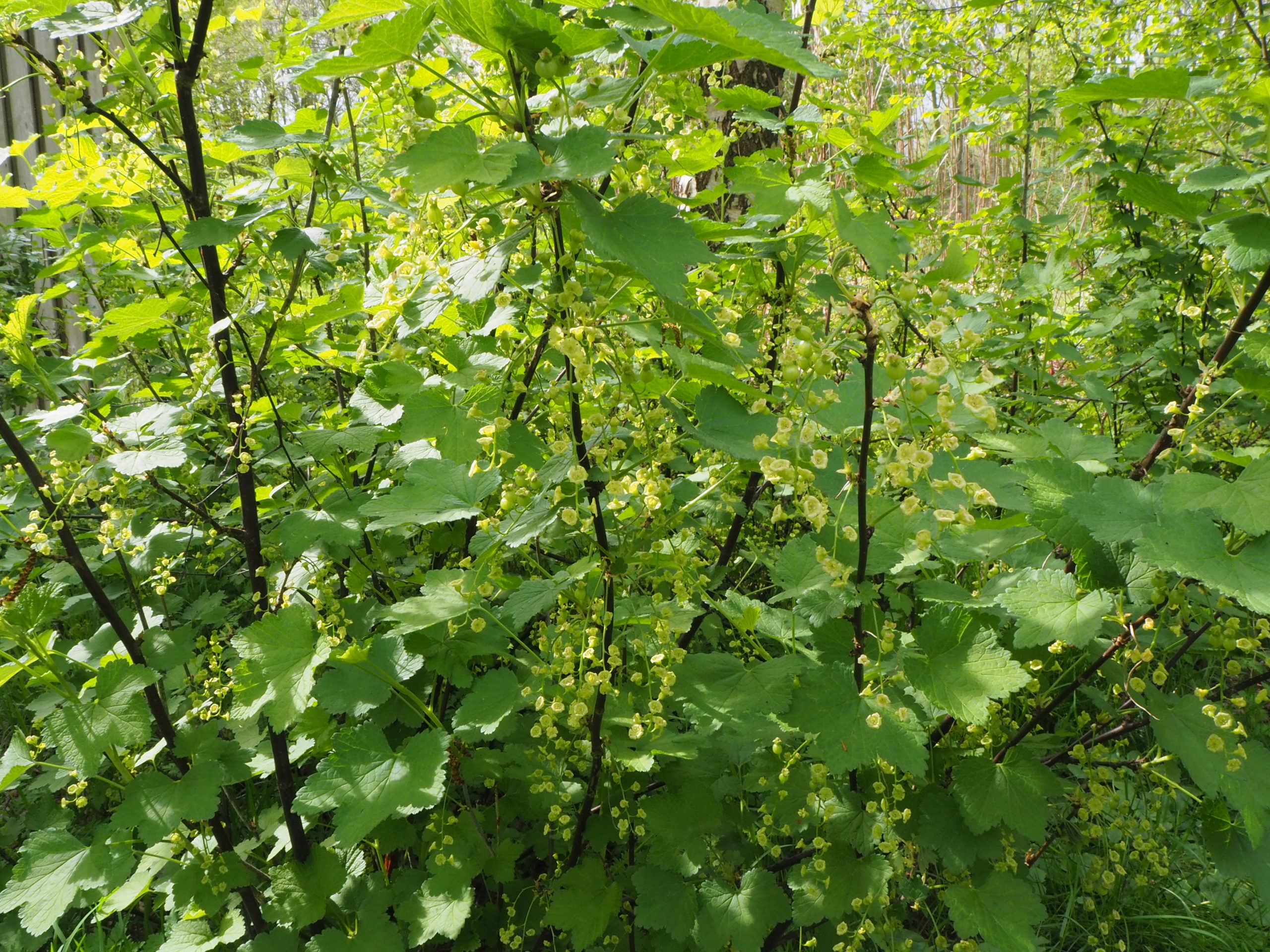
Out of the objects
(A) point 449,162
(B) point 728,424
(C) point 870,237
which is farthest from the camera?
(B) point 728,424

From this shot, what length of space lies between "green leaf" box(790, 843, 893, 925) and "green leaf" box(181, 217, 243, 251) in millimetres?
1547

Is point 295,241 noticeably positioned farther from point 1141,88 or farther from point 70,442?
point 1141,88

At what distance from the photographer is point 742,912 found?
1.48 m

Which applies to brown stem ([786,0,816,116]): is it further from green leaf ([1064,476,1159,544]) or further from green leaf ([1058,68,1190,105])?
green leaf ([1064,476,1159,544])

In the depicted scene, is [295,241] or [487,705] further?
[295,241]

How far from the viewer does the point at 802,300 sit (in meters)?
1.77

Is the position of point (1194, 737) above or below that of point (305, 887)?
above

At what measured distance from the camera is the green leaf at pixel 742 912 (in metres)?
1.45

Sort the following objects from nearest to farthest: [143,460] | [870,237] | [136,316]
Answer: [870,237] < [143,460] < [136,316]

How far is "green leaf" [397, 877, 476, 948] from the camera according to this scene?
154cm

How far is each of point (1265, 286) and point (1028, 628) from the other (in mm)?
788

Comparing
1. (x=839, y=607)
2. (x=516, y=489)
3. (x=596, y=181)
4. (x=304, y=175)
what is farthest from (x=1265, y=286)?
(x=304, y=175)

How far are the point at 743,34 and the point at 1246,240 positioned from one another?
3.33ft

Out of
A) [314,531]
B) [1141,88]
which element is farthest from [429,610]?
[1141,88]
